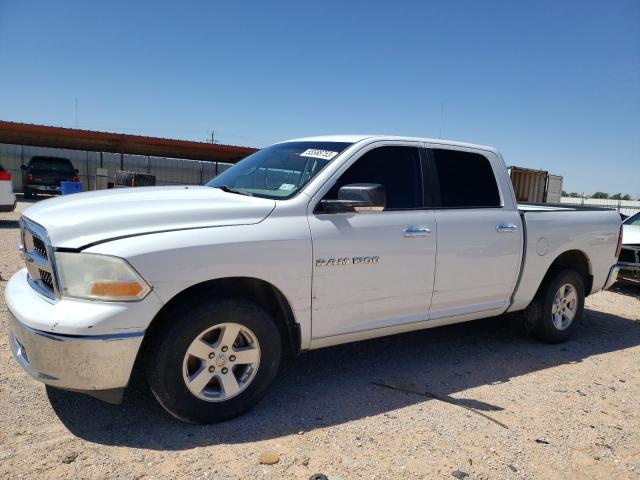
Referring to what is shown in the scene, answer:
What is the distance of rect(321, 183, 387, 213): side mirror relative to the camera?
325cm

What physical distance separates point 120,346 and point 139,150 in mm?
22833

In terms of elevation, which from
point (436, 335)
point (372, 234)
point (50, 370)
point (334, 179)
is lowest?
point (436, 335)

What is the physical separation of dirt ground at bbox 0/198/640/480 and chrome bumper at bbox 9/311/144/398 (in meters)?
0.40

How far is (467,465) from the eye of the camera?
2.85 metres

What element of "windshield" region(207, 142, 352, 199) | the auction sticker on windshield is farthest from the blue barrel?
the auction sticker on windshield

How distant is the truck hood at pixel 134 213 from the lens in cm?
274

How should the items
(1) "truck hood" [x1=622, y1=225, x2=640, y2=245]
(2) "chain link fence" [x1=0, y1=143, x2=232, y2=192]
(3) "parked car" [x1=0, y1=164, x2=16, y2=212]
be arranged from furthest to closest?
(2) "chain link fence" [x1=0, y1=143, x2=232, y2=192], (3) "parked car" [x1=0, y1=164, x2=16, y2=212], (1) "truck hood" [x1=622, y1=225, x2=640, y2=245]

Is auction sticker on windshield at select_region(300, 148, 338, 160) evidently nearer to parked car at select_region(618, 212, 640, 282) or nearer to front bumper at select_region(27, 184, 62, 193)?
parked car at select_region(618, 212, 640, 282)

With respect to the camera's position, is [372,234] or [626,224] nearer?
[372,234]

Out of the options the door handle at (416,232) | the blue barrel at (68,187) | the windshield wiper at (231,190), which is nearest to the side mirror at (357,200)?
the door handle at (416,232)

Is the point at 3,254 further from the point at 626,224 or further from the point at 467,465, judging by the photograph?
the point at 626,224

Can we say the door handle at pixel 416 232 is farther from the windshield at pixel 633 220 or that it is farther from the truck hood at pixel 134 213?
the windshield at pixel 633 220

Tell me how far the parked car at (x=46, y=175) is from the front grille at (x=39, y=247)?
18777 mm

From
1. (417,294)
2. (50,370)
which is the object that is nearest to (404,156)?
(417,294)
